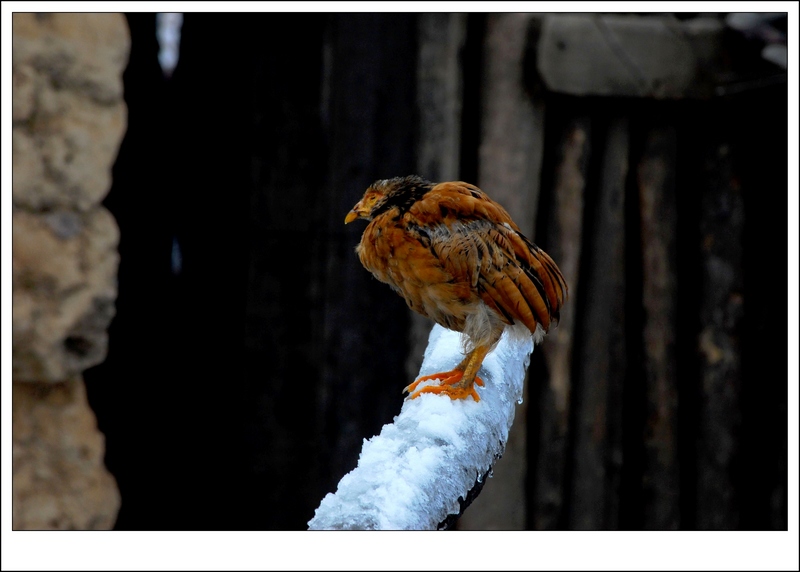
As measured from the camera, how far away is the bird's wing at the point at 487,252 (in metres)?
1.04

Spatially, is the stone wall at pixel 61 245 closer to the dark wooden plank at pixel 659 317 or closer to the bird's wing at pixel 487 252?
the bird's wing at pixel 487 252

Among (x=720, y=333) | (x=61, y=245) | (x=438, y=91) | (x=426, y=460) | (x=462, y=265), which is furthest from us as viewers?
(x=720, y=333)

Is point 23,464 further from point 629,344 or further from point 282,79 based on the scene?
point 629,344

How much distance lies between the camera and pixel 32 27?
143cm

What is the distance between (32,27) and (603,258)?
124 cm

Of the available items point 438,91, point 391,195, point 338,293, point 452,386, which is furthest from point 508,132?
point 452,386

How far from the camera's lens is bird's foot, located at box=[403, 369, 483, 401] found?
1.09 metres

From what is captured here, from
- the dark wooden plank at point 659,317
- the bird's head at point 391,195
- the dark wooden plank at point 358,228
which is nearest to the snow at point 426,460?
the bird's head at point 391,195

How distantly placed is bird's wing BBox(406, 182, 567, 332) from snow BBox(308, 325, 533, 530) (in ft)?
0.25

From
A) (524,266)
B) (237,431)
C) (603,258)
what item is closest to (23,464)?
(237,431)

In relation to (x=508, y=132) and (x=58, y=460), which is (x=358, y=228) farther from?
(x=58, y=460)

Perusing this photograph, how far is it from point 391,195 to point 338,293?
1.89 feet

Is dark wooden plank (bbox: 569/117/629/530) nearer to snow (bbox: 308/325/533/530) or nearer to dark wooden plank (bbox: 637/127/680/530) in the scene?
dark wooden plank (bbox: 637/127/680/530)

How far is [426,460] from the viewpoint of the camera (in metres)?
0.88
